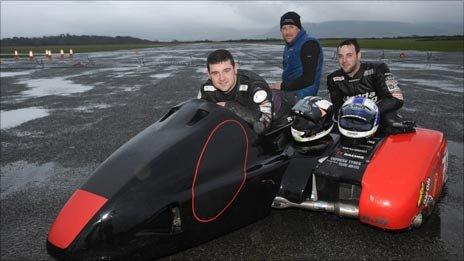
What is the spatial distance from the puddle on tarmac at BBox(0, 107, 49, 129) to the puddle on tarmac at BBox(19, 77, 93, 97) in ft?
10.5

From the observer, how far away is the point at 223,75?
4.29 metres

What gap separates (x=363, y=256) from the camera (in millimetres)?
3740

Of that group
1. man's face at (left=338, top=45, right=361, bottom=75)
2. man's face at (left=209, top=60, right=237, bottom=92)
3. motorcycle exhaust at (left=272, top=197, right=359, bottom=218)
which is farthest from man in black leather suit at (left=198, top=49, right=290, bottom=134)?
man's face at (left=338, top=45, right=361, bottom=75)

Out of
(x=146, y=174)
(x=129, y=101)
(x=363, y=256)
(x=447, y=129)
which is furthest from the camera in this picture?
(x=129, y=101)

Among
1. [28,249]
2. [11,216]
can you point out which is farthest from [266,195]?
[11,216]

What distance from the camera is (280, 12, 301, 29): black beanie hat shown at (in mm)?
5953

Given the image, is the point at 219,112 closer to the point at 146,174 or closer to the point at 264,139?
the point at 264,139

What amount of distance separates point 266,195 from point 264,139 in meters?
0.57

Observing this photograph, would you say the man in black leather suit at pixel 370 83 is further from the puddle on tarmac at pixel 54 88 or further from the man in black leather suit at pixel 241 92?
the puddle on tarmac at pixel 54 88

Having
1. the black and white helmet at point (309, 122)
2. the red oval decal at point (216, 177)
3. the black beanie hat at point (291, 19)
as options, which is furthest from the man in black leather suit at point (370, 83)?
the red oval decal at point (216, 177)

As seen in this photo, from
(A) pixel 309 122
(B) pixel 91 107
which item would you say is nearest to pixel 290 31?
(A) pixel 309 122

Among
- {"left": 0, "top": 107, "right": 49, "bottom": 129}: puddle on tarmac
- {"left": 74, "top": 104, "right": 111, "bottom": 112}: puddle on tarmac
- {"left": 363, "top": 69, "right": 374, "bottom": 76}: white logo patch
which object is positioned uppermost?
{"left": 363, "top": 69, "right": 374, "bottom": 76}: white logo patch

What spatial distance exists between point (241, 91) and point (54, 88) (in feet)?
47.3

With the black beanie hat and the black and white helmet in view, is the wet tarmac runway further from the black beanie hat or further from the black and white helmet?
the black beanie hat
